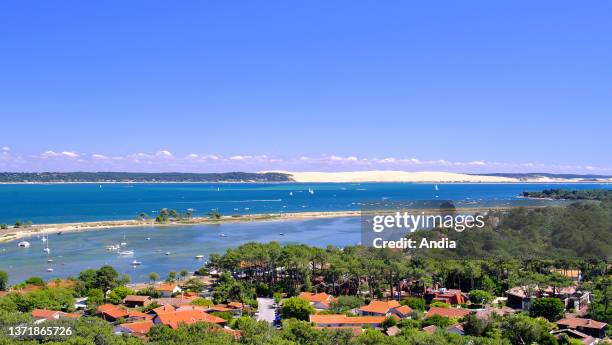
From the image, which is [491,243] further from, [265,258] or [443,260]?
[265,258]

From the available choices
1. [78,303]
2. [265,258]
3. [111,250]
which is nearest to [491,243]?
[265,258]

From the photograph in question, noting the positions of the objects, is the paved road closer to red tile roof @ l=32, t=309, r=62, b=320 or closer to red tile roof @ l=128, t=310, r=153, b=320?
red tile roof @ l=128, t=310, r=153, b=320

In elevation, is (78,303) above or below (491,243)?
below

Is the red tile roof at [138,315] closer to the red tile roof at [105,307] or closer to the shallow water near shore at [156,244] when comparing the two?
the red tile roof at [105,307]

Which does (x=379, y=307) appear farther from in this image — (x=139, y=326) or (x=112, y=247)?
(x=112, y=247)

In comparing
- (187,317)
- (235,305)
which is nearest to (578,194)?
(235,305)

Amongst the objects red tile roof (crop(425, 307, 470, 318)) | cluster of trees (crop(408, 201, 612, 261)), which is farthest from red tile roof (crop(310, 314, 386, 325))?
cluster of trees (crop(408, 201, 612, 261))
